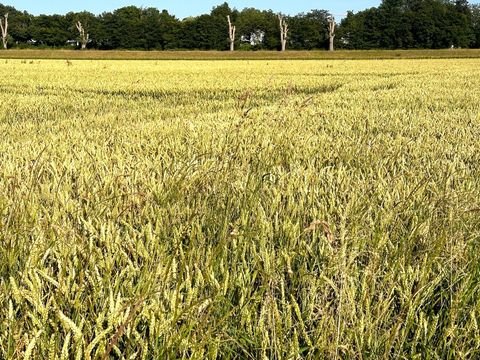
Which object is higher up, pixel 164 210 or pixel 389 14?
pixel 389 14

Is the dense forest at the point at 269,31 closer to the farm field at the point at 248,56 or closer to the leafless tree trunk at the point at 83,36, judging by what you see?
the leafless tree trunk at the point at 83,36

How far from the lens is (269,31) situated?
91312 millimetres

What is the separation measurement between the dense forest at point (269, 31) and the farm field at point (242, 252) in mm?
87671

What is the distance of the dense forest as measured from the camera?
87.4m

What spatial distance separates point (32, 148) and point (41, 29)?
9736cm

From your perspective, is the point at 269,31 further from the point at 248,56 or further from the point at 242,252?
the point at 242,252

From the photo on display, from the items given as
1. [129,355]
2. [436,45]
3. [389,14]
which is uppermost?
[389,14]

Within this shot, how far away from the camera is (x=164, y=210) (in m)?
1.97

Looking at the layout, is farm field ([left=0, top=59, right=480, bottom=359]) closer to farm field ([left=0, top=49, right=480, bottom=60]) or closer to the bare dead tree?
farm field ([left=0, top=49, right=480, bottom=60])

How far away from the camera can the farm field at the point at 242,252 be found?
44.7 inches

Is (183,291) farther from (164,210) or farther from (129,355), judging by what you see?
(164,210)

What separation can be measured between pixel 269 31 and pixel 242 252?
3712 inches

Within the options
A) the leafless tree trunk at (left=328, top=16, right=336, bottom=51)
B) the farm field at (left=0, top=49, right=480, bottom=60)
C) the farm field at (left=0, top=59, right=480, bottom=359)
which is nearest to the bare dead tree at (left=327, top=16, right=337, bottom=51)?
the leafless tree trunk at (left=328, top=16, right=336, bottom=51)

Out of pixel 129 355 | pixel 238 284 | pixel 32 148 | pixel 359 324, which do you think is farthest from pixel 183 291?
pixel 32 148
